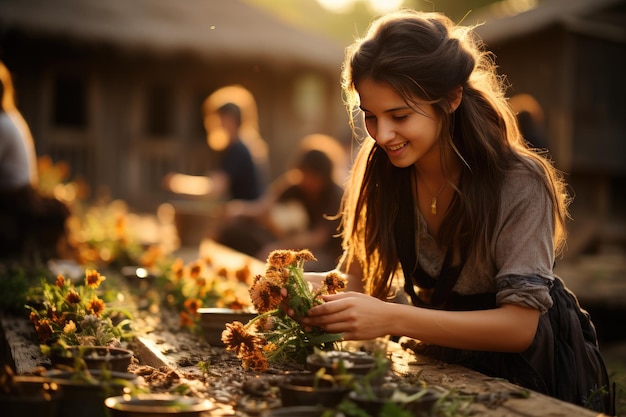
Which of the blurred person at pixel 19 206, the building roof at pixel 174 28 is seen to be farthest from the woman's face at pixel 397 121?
the building roof at pixel 174 28

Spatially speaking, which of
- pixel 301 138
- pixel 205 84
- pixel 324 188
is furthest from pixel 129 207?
pixel 324 188

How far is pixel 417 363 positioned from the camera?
10.3 feet

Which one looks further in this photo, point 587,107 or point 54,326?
point 587,107

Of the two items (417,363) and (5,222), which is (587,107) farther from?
(417,363)

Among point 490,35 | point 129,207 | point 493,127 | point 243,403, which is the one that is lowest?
point 243,403

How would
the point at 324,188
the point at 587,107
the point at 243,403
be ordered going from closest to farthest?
the point at 243,403
the point at 324,188
the point at 587,107

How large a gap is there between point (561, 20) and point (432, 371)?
12861mm

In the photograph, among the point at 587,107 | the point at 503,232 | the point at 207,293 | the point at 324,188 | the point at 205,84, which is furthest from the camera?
the point at 205,84

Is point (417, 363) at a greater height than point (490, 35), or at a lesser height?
lesser

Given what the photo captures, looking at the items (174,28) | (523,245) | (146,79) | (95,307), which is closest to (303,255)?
(523,245)

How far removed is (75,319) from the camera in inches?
127

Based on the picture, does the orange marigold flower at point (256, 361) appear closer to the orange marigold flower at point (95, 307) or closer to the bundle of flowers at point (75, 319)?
the bundle of flowers at point (75, 319)

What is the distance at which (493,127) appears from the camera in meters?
3.09

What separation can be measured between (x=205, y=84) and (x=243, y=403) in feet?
50.1
